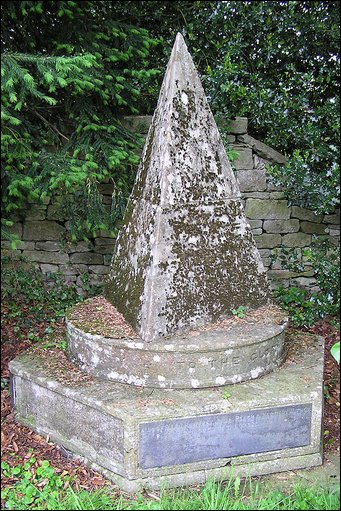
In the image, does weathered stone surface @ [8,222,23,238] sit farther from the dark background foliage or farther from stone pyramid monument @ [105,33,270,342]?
stone pyramid monument @ [105,33,270,342]

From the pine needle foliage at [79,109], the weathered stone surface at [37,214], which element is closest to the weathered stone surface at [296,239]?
the pine needle foliage at [79,109]

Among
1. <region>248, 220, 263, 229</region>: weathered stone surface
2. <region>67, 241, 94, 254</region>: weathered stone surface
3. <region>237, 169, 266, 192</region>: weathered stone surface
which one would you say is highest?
<region>237, 169, 266, 192</region>: weathered stone surface

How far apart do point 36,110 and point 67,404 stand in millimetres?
2985

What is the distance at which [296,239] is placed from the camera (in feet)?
20.1

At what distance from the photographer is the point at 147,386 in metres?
3.43

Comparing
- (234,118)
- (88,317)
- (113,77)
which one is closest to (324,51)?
(234,118)

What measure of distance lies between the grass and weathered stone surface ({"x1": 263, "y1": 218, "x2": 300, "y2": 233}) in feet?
11.0

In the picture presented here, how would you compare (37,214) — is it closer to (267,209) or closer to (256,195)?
(256,195)

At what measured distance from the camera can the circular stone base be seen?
339cm

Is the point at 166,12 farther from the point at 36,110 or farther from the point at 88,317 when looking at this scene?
the point at 88,317

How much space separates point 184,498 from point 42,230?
3.77 meters

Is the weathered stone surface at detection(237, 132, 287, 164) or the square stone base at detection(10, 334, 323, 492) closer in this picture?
the square stone base at detection(10, 334, 323, 492)

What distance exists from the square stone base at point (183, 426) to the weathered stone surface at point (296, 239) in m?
2.65

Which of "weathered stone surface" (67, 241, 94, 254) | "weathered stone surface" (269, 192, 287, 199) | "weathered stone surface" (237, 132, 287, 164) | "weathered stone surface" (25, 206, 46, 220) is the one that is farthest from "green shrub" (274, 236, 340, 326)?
"weathered stone surface" (25, 206, 46, 220)
